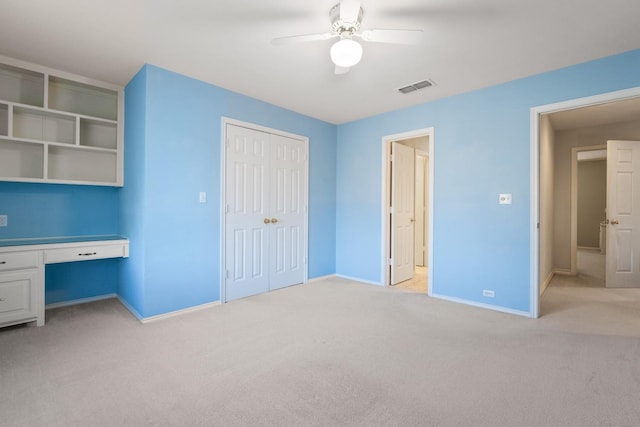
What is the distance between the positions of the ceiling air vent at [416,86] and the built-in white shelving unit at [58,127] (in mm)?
3395

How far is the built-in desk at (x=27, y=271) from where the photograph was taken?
2617 millimetres

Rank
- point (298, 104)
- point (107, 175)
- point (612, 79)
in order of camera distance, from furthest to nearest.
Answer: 1. point (298, 104)
2. point (107, 175)
3. point (612, 79)

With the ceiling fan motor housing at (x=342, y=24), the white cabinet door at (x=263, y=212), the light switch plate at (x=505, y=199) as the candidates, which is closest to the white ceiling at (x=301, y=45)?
the ceiling fan motor housing at (x=342, y=24)

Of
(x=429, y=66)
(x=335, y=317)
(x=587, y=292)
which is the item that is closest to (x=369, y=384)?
(x=335, y=317)

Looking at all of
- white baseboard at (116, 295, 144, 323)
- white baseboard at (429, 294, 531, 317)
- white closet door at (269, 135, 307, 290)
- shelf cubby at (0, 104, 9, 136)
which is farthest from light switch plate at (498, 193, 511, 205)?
shelf cubby at (0, 104, 9, 136)

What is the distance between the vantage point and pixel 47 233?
10.8 ft

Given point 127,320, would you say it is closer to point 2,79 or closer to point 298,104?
point 2,79

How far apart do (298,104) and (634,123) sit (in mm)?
5546

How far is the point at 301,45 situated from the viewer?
2.56m

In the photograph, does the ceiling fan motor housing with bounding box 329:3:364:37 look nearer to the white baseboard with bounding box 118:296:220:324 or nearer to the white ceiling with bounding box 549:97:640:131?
the white baseboard with bounding box 118:296:220:324

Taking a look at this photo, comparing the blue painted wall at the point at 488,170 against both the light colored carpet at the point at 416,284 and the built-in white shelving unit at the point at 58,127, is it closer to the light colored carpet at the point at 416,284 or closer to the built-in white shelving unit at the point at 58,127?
the light colored carpet at the point at 416,284

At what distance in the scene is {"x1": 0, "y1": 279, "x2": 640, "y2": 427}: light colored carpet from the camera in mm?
1635

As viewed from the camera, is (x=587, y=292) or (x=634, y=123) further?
(x=634, y=123)

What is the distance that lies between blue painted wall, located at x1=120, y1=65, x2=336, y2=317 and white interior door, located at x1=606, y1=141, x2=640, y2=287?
5566 millimetres
